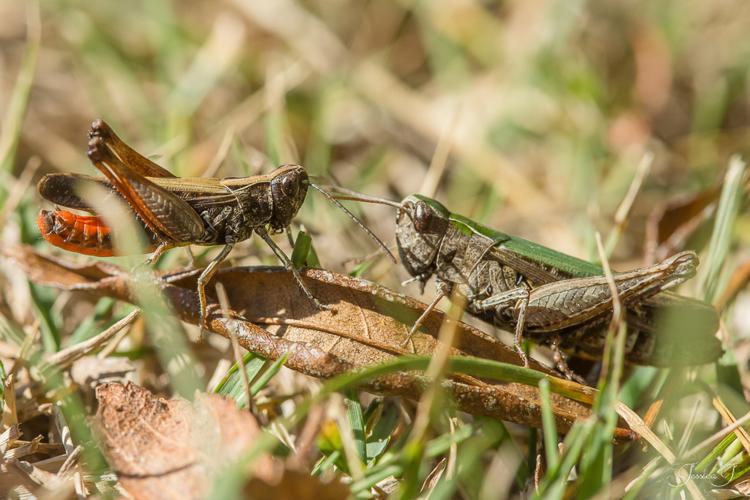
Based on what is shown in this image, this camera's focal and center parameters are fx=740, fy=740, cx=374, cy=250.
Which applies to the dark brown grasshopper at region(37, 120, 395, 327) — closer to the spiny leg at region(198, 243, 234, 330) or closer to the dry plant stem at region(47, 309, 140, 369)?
the spiny leg at region(198, 243, 234, 330)

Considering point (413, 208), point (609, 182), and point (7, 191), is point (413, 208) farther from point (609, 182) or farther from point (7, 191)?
point (609, 182)

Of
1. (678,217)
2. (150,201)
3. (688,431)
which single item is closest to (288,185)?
(150,201)

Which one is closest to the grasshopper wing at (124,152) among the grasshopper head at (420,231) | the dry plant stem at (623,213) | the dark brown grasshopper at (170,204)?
the dark brown grasshopper at (170,204)

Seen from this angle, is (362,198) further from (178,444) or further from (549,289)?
(178,444)

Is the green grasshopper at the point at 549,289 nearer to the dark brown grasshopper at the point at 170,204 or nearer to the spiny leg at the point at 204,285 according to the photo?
the dark brown grasshopper at the point at 170,204

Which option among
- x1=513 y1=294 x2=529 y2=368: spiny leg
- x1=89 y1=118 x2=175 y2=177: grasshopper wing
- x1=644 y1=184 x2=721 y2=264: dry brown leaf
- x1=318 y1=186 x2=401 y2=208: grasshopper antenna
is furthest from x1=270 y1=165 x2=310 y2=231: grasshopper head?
x1=644 y1=184 x2=721 y2=264: dry brown leaf

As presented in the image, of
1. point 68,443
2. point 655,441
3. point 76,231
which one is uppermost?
point 655,441

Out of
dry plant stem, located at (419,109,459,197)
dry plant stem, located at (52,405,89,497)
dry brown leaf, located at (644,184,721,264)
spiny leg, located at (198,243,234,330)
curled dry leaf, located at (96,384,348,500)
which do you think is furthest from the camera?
dry plant stem, located at (419,109,459,197)
